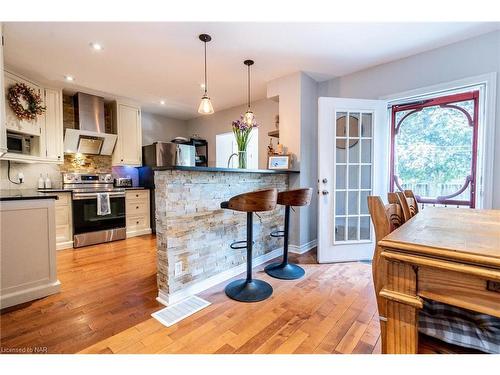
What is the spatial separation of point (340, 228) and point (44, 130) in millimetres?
4398

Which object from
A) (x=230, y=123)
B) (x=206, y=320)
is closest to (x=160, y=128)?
(x=230, y=123)

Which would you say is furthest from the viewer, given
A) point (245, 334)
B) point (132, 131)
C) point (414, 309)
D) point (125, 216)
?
point (132, 131)

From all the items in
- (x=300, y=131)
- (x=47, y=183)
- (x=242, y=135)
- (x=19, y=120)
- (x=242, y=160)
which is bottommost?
(x=47, y=183)

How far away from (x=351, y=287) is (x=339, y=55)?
8.32ft

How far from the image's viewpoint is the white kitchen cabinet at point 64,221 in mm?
3301

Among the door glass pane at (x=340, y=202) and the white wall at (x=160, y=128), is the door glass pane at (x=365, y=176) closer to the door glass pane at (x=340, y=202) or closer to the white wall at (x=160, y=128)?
the door glass pane at (x=340, y=202)

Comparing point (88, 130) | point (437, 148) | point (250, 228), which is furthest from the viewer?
point (88, 130)

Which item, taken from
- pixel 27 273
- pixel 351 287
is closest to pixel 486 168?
pixel 351 287

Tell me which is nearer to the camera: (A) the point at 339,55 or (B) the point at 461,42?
(B) the point at 461,42

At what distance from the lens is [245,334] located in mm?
1490

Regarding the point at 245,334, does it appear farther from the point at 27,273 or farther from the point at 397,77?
the point at 397,77

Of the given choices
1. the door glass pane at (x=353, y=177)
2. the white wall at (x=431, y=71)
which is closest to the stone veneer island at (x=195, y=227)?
the door glass pane at (x=353, y=177)

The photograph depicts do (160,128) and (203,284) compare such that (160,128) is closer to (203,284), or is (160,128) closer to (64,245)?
(64,245)

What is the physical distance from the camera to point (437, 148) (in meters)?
2.98
